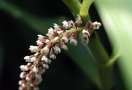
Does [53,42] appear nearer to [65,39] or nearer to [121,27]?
[65,39]

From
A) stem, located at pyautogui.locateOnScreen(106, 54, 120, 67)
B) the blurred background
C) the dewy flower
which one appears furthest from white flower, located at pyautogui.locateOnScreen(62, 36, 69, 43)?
the blurred background

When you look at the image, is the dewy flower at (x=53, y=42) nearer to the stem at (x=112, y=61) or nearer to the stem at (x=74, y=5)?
the stem at (x=74, y=5)

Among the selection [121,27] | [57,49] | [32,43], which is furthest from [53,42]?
[32,43]

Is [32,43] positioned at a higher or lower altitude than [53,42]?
higher

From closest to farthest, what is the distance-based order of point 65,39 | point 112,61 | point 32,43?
1. point 65,39
2. point 112,61
3. point 32,43

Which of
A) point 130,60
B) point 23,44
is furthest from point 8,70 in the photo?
point 130,60

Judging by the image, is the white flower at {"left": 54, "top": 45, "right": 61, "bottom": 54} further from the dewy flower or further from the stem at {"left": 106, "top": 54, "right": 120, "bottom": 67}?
the stem at {"left": 106, "top": 54, "right": 120, "bottom": 67}

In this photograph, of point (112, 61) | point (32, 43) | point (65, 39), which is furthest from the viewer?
point (32, 43)

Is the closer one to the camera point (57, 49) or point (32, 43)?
point (57, 49)
